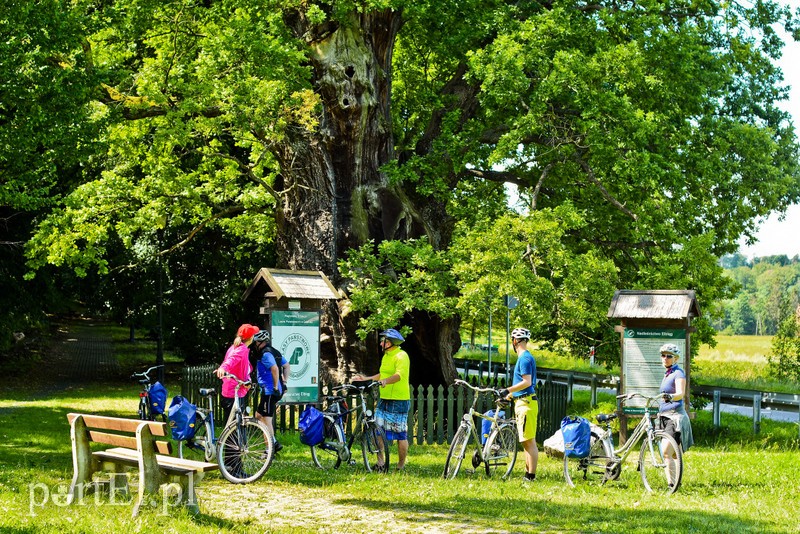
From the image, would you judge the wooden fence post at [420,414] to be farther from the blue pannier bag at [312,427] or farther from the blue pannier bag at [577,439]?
the blue pannier bag at [577,439]

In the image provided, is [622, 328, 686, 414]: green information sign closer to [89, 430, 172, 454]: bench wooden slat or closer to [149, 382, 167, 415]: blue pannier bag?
[149, 382, 167, 415]: blue pannier bag

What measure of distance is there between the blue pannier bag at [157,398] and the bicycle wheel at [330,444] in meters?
5.12

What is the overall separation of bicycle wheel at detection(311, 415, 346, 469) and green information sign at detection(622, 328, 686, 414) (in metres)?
5.14

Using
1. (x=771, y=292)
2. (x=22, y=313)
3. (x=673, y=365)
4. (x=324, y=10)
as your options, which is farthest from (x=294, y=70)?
(x=771, y=292)

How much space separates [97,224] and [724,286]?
1460 centimetres

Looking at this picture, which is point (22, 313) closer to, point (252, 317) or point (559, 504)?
point (252, 317)

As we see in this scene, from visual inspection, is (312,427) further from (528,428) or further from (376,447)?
(528,428)

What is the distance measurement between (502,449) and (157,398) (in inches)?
303

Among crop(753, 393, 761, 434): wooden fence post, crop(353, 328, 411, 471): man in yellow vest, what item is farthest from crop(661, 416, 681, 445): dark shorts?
crop(753, 393, 761, 434): wooden fence post

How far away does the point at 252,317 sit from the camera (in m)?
34.3

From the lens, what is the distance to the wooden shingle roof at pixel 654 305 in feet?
51.3

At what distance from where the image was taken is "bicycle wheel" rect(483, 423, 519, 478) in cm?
1253

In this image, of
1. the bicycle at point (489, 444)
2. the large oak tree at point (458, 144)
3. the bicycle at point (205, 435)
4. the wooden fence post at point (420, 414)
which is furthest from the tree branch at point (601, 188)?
the bicycle at point (205, 435)

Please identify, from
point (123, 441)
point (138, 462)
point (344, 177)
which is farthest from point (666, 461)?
point (344, 177)
